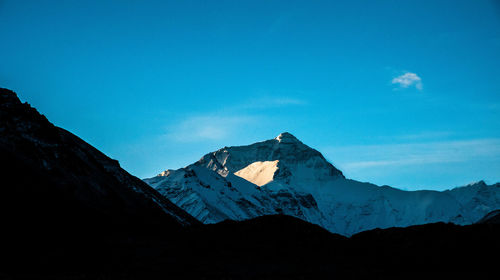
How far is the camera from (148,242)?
59375mm

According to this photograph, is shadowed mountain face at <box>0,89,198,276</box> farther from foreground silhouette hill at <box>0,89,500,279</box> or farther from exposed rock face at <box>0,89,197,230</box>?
foreground silhouette hill at <box>0,89,500,279</box>

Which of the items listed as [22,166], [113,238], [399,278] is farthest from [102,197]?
[399,278]

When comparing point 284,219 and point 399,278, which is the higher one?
point 284,219

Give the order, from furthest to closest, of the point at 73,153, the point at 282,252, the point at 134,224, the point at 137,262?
1. the point at 73,153
2. the point at 134,224
3. the point at 282,252
4. the point at 137,262

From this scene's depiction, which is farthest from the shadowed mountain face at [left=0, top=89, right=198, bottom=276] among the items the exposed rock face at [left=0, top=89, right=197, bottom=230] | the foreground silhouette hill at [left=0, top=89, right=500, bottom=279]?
the foreground silhouette hill at [left=0, top=89, right=500, bottom=279]

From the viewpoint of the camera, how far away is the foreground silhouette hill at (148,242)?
162 ft

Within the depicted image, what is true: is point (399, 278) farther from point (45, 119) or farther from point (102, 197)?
point (45, 119)

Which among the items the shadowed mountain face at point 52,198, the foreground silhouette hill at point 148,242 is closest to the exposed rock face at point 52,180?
the shadowed mountain face at point 52,198

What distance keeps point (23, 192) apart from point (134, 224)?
770 inches

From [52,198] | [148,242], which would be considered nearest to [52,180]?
[52,198]

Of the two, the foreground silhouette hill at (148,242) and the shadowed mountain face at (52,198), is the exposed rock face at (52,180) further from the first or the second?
the foreground silhouette hill at (148,242)

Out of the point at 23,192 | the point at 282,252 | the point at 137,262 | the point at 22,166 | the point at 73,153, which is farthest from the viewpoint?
the point at 73,153

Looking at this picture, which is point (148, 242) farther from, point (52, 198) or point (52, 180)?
point (52, 180)

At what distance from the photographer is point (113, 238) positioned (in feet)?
201
